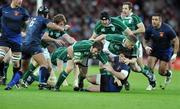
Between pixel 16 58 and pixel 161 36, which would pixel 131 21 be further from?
pixel 16 58

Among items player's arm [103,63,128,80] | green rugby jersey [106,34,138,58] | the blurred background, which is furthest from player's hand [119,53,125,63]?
the blurred background

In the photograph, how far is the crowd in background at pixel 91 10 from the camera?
115 feet

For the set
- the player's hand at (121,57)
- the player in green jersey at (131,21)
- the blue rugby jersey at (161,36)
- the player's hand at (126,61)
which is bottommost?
the player's hand at (126,61)

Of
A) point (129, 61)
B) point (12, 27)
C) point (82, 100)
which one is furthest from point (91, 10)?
point (82, 100)

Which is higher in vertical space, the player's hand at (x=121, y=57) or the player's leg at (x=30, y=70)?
the player's hand at (x=121, y=57)

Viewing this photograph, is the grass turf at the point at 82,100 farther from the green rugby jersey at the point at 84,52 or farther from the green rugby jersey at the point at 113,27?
the green rugby jersey at the point at 113,27

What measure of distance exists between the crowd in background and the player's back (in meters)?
17.1

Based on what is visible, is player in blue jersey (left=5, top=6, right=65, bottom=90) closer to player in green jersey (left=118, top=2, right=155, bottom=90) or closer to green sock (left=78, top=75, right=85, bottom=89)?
green sock (left=78, top=75, right=85, bottom=89)

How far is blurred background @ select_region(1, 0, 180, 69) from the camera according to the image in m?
34.9

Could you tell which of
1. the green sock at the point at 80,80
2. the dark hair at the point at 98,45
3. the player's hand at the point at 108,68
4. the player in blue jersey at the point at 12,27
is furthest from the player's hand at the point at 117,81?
the player in blue jersey at the point at 12,27

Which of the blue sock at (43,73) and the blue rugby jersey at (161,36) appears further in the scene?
the blue rugby jersey at (161,36)

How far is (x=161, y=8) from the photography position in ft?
122

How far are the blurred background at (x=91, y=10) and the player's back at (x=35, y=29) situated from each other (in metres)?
17.1

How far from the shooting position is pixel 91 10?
119ft
